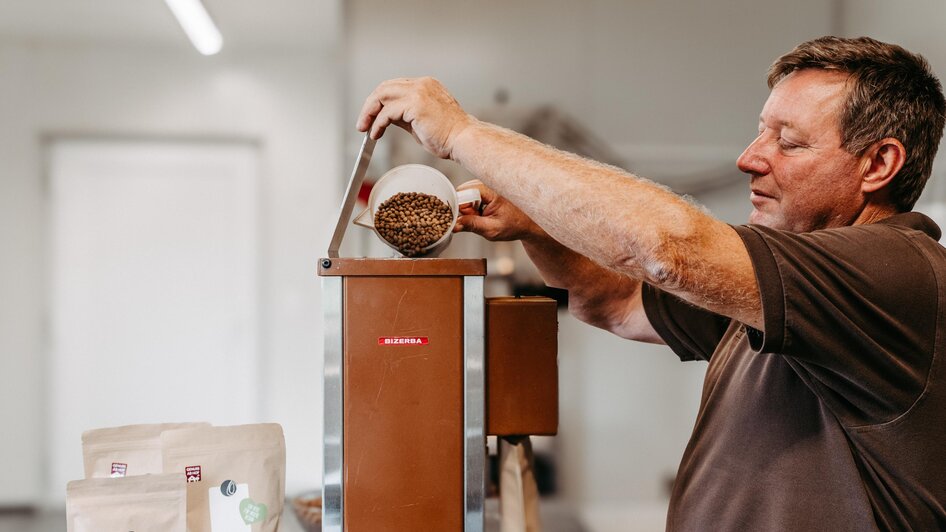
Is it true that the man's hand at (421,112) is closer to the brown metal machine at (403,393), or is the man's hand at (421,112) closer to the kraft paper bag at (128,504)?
the brown metal machine at (403,393)

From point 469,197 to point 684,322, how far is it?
0.43 meters

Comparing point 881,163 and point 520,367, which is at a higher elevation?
point 881,163

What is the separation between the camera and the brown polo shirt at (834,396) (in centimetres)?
82

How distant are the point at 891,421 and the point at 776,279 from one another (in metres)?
0.27

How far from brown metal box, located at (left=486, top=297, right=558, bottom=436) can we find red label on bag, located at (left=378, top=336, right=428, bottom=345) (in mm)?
109

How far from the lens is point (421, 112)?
96cm

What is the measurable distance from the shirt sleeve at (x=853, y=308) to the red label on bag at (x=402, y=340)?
16.2 inches

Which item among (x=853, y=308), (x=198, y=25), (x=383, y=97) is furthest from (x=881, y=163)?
(x=198, y=25)

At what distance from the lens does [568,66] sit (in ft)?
8.97

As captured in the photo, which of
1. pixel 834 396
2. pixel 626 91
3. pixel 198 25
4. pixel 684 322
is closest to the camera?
pixel 834 396

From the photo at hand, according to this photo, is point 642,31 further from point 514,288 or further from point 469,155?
point 469,155

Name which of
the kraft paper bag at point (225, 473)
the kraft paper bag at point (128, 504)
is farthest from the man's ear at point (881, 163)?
the kraft paper bag at point (128, 504)

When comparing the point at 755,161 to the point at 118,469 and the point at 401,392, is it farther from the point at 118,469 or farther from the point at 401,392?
the point at 118,469

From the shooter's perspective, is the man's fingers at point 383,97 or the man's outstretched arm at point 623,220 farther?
the man's fingers at point 383,97
